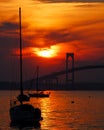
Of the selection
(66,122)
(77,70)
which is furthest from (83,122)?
(77,70)

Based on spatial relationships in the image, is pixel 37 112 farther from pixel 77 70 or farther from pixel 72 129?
pixel 77 70

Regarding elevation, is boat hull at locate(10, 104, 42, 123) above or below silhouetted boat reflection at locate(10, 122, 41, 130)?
above

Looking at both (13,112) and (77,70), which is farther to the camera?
(77,70)

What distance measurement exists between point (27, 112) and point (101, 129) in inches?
209

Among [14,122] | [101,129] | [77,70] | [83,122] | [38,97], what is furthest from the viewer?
[77,70]

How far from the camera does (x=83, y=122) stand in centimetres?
4791

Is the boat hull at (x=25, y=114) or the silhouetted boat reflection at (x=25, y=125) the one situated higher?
the boat hull at (x=25, y=114)

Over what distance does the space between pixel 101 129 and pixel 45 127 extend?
400 centimetres

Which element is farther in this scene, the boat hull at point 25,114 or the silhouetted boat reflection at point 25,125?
the boat hull at point 25,114

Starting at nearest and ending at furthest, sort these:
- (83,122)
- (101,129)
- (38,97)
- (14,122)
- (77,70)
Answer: (101,129), (14,122), (83,122), (38,97), (77,70)

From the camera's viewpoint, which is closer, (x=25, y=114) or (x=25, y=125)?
(x=25, y=114)

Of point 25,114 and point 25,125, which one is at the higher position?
point 25,114

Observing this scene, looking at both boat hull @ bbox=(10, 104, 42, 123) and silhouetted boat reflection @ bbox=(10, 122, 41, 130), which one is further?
boat hull @ bbox=(10, 104, 42, 123)

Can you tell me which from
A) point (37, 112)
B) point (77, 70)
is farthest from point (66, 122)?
point (77, 70)
